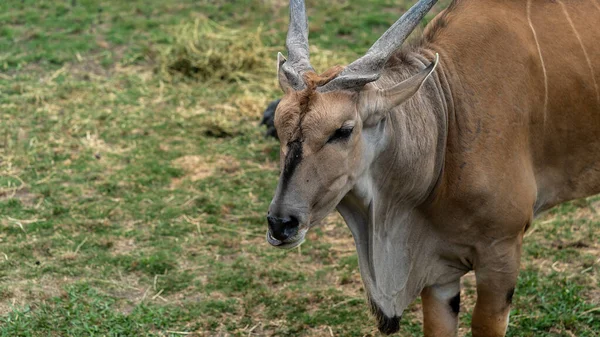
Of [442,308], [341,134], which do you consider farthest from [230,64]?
[341,134]

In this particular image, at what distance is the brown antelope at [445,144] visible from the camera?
296cm

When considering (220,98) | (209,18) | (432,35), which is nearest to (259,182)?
(220,98)

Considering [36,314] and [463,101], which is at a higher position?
[463,101]

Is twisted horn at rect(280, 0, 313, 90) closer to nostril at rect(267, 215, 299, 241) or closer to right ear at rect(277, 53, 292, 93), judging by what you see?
right ear at rect(277, 53, 292, 93)

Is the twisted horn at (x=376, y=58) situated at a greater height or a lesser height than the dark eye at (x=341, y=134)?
greater

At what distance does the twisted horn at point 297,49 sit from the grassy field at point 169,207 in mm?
1527

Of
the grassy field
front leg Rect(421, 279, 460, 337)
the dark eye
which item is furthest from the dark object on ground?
the dark eye

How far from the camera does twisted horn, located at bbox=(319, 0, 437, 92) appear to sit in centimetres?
299

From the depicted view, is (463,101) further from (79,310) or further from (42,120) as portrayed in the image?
(42,120)

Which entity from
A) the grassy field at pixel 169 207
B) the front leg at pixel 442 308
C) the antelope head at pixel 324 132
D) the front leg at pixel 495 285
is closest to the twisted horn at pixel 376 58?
the antelope head at pixel 324 132

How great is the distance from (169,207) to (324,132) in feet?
9.01

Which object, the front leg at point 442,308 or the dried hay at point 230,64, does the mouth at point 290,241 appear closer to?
the front leg at point 442,308

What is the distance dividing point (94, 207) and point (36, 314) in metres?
1.35

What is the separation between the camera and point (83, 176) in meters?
5.86
